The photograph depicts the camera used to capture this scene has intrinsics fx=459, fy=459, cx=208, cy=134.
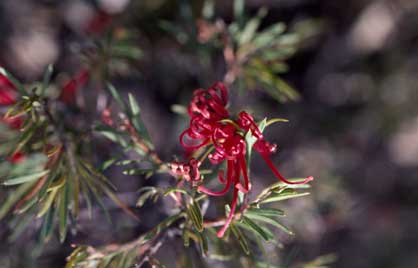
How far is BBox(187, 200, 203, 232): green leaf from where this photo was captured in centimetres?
78

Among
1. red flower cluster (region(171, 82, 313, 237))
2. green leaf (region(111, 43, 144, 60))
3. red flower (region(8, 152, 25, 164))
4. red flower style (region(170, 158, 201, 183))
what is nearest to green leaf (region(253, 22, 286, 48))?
green leaf (region(111, 43, 144, 60))

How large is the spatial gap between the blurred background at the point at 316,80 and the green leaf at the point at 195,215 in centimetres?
84

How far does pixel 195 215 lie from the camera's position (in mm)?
801

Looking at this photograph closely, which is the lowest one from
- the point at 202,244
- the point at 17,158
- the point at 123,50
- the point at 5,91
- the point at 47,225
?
the point at 202,244

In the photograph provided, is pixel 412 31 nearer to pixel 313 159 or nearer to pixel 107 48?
pixel 313 159

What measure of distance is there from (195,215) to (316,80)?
133 cm

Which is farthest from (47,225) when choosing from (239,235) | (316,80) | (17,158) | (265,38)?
(316,80)

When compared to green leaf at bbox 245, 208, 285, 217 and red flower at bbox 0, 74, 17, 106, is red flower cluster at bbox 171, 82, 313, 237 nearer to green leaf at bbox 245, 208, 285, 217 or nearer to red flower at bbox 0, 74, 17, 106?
green leaf at bbox 245, 208, 285, 217

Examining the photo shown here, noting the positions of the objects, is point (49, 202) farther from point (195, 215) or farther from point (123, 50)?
point (123, 50)

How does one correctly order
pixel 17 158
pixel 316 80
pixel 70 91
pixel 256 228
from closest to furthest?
pixel 256 228 < pixel 17 158 < pixel 70 91 < pixel 316 80

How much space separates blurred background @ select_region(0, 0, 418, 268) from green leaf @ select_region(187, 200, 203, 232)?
2.76 feet

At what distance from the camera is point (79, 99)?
1161 millimetres

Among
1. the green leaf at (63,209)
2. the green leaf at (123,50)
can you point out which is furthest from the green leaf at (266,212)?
the green leaf at (123,50)

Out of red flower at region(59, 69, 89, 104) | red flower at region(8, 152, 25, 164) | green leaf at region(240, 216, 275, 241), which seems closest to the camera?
green leaf at region(240, 216, 275, 241)
